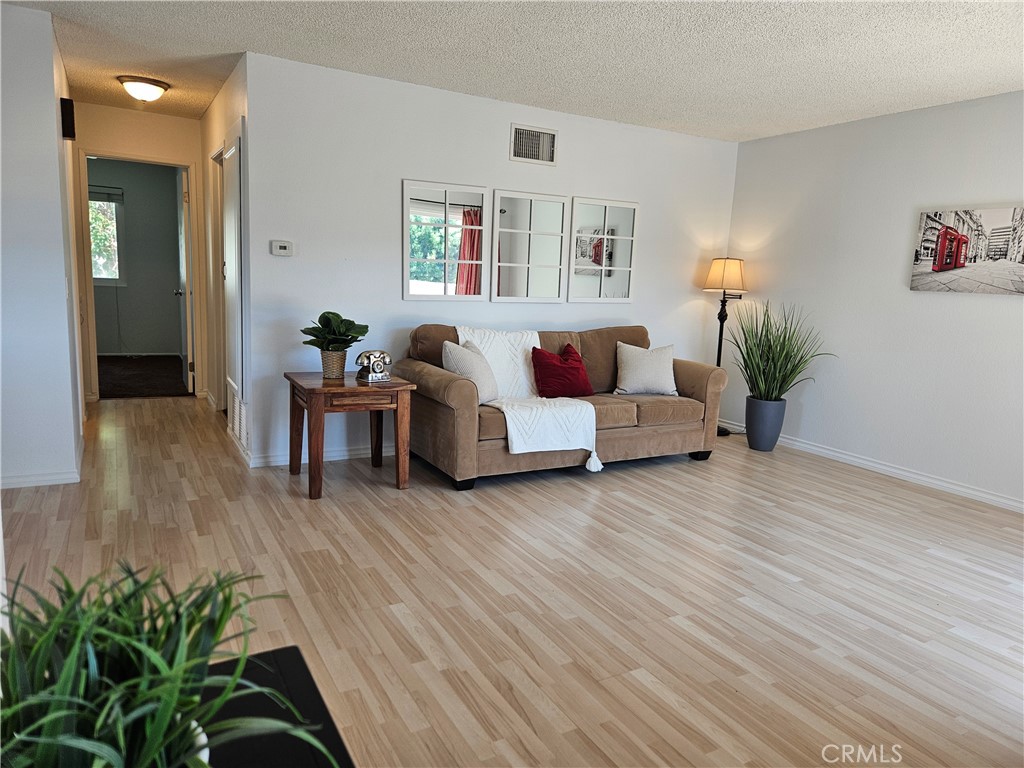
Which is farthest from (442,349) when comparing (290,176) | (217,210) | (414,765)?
(414,765)

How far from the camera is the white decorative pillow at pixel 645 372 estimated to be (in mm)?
4816

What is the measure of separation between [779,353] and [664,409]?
3.77ft

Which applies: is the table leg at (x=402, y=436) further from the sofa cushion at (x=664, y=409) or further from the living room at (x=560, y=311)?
the sofa cushion at (x=664, y=409)

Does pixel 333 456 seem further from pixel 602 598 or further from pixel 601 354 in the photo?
pixel 602 598

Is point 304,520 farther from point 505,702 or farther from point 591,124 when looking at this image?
point 591,124

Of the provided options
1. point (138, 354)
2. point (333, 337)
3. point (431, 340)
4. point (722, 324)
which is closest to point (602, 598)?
point (333, 337)

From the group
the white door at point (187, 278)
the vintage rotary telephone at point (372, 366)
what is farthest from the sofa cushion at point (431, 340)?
the white door at point (187, 278)

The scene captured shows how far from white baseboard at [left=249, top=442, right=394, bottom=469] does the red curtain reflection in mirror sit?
124 cm

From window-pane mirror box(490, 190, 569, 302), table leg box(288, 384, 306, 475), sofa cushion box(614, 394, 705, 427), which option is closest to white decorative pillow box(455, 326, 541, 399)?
window-pane mirror box(490, 190, 569, 302)

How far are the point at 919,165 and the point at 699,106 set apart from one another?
1.51 m

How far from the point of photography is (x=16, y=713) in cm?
76

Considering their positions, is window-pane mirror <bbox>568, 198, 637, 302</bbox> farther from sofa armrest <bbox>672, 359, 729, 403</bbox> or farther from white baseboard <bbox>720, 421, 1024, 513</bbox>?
white baseboard <bbox>720, 421, 1024, 513</bbox>

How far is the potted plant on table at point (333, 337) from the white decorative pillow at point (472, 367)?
55 cm

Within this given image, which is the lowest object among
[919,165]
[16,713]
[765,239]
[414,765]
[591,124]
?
[414,765]
